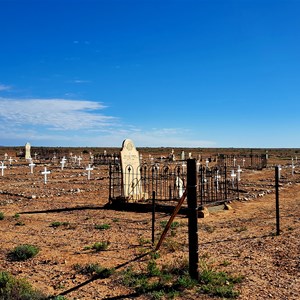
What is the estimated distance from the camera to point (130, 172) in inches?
697

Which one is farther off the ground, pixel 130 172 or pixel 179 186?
pixel 130 172

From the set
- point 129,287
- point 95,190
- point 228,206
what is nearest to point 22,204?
point 95,190

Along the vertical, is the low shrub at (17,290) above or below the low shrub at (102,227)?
below

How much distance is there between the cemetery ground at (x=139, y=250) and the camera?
7.03 m

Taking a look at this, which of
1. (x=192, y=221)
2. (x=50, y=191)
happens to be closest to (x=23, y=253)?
(x=192, y=221)

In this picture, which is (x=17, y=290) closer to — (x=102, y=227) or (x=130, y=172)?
(x=102, y=227)

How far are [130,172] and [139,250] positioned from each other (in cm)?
838

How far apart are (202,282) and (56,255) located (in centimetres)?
360

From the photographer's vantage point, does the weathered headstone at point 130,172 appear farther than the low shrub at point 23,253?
Yes

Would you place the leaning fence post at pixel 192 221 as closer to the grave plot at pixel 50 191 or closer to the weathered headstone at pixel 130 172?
the weathered headstone at pixel 130 172

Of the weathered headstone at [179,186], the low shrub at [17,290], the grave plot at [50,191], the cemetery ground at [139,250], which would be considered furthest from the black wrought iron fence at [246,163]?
the low shrub at [17,290]

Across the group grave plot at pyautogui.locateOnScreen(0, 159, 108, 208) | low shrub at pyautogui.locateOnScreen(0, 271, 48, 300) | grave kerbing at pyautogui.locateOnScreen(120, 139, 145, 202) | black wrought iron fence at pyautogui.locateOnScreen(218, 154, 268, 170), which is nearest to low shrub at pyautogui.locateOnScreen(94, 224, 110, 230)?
grave kerbing at pyautogui.locateOnScreen(120, 139, 145, 202)

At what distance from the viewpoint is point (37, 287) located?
7164mm

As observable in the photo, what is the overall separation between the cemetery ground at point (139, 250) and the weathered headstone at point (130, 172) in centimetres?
123
